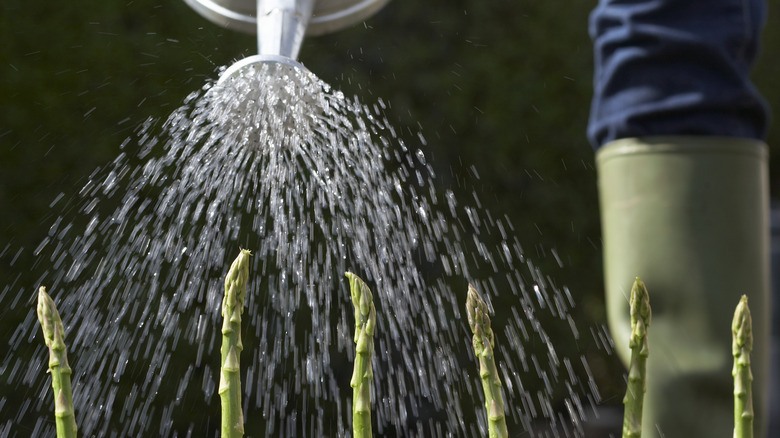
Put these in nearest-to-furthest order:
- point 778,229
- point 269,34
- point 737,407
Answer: point 737,407 → point 269,34 → point 778,229

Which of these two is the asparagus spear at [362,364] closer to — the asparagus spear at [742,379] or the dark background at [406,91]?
the asparagus spear at [742,379]

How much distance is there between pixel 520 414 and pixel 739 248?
1.72 meters

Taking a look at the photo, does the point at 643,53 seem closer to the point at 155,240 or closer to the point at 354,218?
the point at 354,218

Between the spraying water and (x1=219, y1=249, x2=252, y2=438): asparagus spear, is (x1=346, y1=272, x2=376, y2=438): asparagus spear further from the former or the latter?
the spraying water

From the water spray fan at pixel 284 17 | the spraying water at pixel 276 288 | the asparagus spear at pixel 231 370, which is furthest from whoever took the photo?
the spraying water at pixel 276 288

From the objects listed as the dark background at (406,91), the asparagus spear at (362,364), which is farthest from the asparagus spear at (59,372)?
the dark background at (406,91)

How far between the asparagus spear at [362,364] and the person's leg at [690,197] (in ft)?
1.69

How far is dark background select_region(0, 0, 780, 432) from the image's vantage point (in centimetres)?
235

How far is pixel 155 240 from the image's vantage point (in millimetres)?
2418

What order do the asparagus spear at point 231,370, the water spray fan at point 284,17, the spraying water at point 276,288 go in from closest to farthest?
the asparagus spear at point 231,370
the water spray fan at point 284,17
the spraying water at point 276,288

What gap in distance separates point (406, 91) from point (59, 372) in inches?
79.4

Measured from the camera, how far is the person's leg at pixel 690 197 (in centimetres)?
116

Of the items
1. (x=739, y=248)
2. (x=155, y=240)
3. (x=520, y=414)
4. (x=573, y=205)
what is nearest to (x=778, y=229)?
(x=739, y=248)

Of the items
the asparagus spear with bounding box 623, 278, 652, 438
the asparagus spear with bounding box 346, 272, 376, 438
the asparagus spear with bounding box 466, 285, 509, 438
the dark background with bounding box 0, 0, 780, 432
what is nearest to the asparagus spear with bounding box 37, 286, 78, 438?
the asparagus spear with bounding box 346, 272, 376, 438
